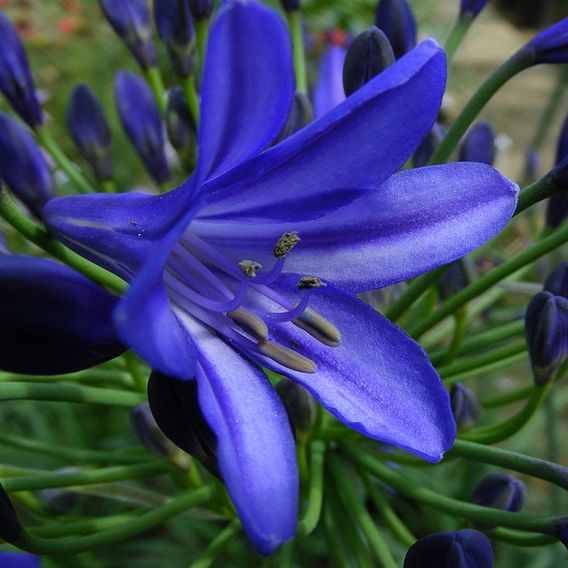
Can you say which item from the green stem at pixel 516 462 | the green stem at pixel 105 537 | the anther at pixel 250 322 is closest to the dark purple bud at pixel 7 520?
the green stem at pixel 105 537

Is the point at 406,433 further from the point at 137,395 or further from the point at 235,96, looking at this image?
the point at 137,395

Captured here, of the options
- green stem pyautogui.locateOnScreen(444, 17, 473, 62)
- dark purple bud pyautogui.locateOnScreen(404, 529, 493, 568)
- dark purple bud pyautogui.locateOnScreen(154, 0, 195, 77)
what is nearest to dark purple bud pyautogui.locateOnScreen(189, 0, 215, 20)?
dark purple bud pyautogui.locateOnScreen(154, 0, 195, 77)

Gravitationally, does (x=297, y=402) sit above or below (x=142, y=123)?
below

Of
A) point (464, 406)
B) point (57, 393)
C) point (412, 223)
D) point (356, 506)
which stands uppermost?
point (412, 223)

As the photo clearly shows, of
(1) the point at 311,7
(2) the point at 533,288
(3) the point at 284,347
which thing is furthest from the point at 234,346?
(1) the point at 311,7

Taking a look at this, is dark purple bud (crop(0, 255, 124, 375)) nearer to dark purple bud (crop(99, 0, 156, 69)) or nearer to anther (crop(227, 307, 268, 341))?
anther (crop(227, 307, 268, 341))

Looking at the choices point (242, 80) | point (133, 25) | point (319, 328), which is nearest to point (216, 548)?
point (319, 328)

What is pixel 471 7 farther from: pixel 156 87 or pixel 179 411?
pixel 179 411
